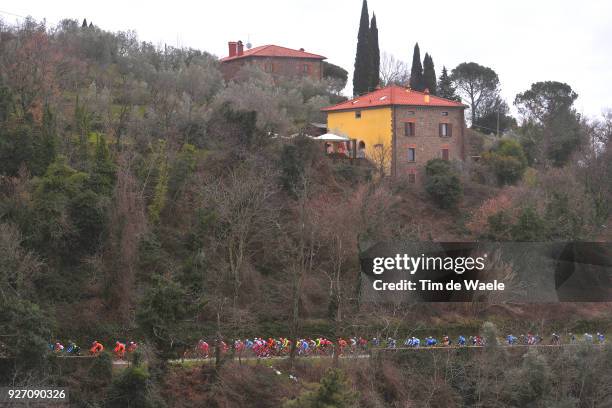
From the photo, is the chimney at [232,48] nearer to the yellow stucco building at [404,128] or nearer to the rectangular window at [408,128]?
the yellow stucco building at [404,128]

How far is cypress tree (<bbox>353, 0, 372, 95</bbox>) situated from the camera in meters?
58.8

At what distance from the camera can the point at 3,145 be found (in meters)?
31.6

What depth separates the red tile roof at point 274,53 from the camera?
6191 centimetres

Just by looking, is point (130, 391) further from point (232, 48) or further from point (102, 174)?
point (232, 48)

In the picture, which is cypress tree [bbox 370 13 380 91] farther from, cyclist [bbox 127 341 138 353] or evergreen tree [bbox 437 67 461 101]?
cyclist [bbox 127 341 138 353]

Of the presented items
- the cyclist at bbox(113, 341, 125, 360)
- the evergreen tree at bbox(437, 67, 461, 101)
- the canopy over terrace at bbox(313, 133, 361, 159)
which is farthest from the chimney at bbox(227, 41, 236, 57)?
the cyclist at bbox(113, 341, 125, 360)

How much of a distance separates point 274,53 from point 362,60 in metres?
7.08

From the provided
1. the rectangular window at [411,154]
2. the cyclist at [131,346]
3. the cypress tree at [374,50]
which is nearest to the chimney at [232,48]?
the cypress tree at [374,50]

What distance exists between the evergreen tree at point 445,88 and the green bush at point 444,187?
2139 cm

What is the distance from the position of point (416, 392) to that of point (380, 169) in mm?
17312

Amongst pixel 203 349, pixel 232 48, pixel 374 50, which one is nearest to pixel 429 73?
pixel 374 50

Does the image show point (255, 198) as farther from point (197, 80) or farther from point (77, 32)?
point (77, 32)

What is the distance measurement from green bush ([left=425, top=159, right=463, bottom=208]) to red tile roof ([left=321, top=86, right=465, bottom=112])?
15.9 feet

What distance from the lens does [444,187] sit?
41625 millimetres
